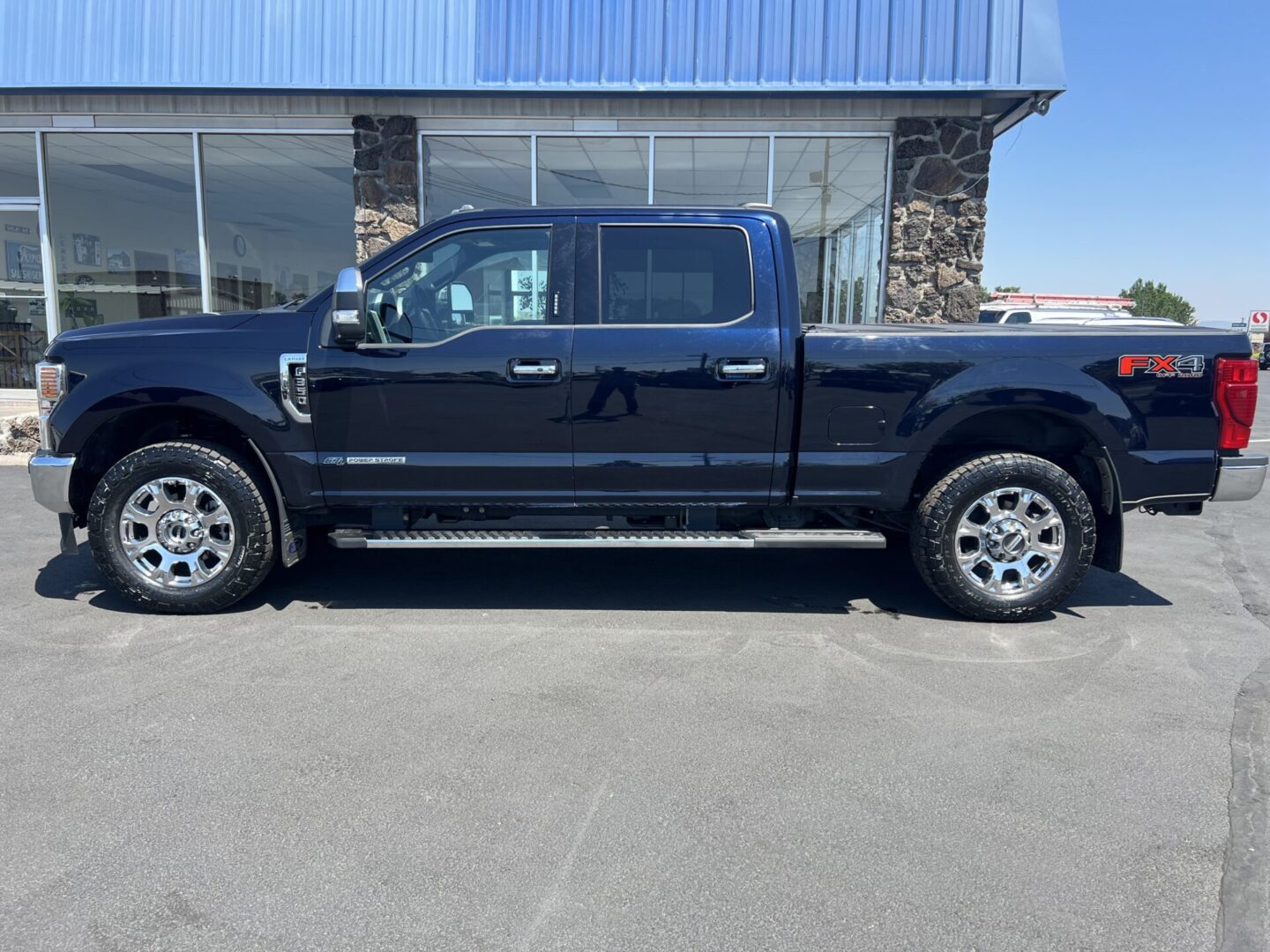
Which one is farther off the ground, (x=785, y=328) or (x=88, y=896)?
(x=785, y=328)

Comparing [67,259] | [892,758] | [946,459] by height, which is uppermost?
[67,259]

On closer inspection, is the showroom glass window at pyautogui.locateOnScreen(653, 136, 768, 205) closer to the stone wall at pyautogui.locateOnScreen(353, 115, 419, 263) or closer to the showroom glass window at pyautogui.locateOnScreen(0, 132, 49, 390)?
the stone wall at pyautogui.locateOnScreen(353, 115, 419, 263)

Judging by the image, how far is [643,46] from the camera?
371 inches

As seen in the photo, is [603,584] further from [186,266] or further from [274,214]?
[274,214]

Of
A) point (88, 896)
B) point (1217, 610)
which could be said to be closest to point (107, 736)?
point (88, 896)

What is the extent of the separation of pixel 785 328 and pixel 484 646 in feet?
7.19

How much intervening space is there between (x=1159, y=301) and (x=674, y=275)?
10820 centimetres

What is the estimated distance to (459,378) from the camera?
14.7ft

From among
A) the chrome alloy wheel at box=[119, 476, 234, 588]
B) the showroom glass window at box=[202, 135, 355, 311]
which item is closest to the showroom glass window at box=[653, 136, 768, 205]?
the showroom glass window at box=[202, 135, 355, 311]

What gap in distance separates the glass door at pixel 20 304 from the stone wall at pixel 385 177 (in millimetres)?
4646

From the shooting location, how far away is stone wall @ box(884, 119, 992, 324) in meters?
9.79

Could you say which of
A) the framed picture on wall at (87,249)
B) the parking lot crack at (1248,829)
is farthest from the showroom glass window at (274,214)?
the parking lot crack at (1248,829)

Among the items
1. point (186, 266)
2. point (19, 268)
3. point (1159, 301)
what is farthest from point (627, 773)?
point (1159, 301)

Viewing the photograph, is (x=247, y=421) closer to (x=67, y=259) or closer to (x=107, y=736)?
(x=107, y=736)
